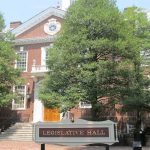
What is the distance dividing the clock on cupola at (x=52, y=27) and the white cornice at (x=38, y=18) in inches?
22.6

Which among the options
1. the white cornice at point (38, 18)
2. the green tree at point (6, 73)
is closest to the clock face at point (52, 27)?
the white cornice at point (38, 18)

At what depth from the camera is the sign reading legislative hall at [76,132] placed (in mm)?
11164

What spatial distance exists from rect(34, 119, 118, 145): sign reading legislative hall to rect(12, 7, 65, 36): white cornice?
19.7m

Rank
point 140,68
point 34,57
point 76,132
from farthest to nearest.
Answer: point 34,57
point 140,68
point 76,132

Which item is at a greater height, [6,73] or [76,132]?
[6,73]

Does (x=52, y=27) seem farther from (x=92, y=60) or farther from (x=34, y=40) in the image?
(x=92, y=60)

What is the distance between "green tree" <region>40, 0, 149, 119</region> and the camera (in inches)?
831

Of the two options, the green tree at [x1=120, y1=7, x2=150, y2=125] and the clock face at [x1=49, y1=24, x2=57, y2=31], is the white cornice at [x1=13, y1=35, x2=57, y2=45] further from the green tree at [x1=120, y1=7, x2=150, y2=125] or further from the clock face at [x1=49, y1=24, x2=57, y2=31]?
the green tree at [x1=120, y1=7, x2=150, y2=125]

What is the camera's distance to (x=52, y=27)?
3067 centimetres

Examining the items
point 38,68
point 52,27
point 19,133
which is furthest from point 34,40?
point 19,133

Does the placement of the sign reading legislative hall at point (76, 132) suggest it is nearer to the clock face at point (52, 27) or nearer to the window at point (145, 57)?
the window at point (145, 57)

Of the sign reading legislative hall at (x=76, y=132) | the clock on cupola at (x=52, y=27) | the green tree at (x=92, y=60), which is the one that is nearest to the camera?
the sign reading legislative hall at (x=76, y=132)

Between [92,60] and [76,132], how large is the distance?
36.3ft

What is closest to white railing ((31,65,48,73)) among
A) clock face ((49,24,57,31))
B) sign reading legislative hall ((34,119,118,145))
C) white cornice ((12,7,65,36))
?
clock face ((49,24,57,31))
